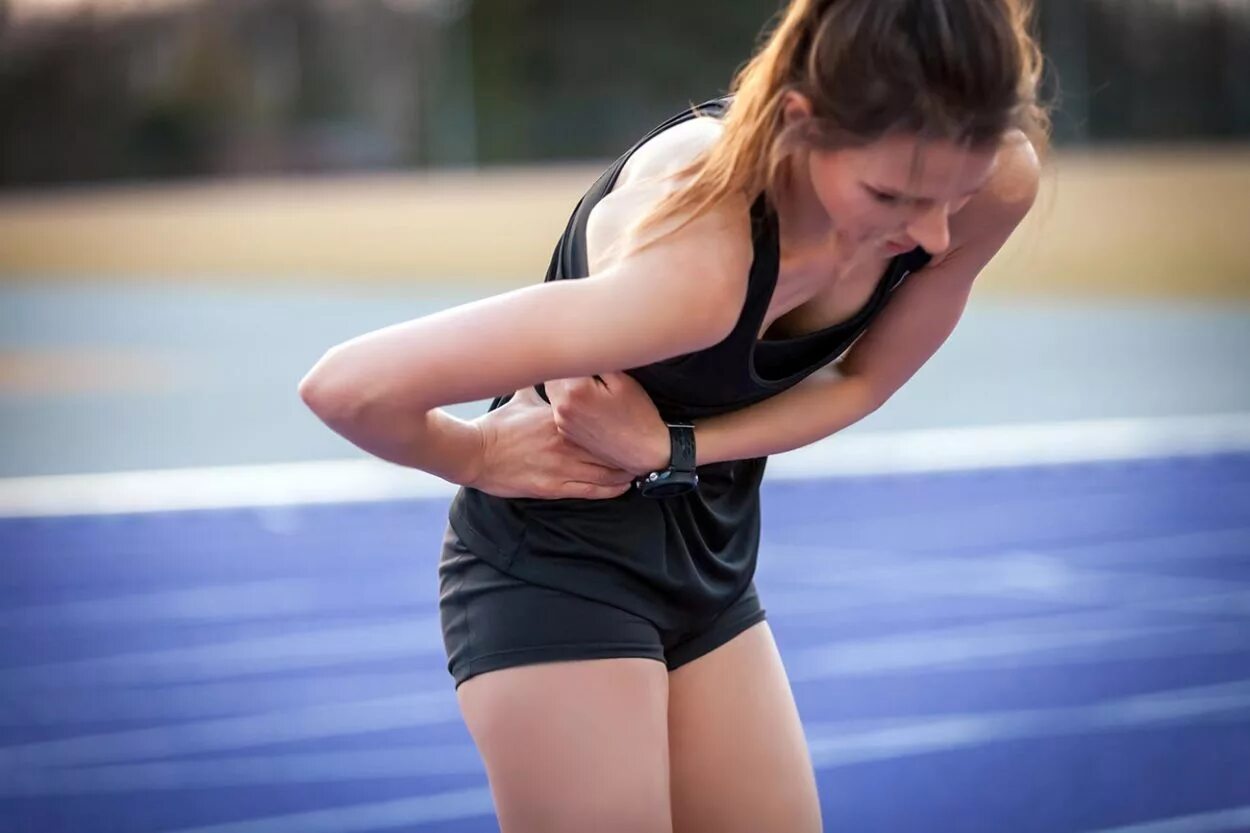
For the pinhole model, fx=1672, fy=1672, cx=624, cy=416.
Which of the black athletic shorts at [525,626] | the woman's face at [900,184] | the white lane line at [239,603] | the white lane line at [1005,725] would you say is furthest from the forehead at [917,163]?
the white lane line at [239,603]

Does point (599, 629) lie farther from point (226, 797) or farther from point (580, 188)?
point (580, 188)

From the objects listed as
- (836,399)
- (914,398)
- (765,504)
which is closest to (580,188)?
(914,398)

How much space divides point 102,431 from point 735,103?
336 inches

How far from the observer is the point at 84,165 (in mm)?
22219

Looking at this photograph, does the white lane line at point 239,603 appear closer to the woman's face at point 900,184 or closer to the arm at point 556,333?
the arm at point 556,333

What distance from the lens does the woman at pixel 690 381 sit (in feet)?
6.34

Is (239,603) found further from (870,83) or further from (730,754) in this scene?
(870,83)

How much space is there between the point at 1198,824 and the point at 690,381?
2.23 meters

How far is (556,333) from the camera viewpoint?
6.54 ft

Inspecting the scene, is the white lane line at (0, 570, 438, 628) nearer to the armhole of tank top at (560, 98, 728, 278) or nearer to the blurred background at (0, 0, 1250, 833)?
the blurred background at (0, 0, 1250, 833)

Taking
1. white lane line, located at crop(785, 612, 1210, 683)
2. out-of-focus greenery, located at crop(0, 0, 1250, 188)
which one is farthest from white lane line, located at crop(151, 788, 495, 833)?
out-of-focus greenery, located at crop(0, 0, 1250, 188)

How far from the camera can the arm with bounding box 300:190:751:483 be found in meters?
1.98

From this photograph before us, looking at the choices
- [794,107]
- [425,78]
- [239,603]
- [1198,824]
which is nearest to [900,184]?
[794,107]

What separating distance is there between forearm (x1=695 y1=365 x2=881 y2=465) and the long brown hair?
42cm
